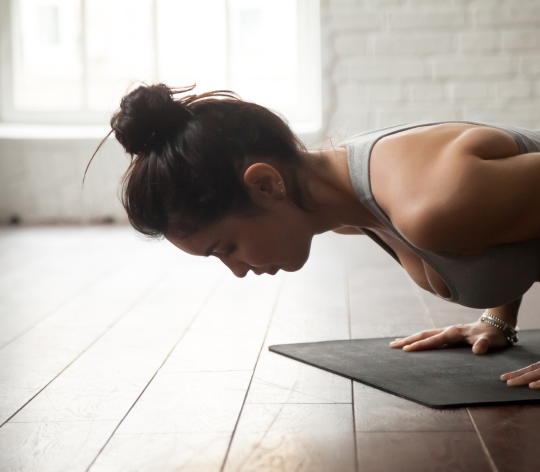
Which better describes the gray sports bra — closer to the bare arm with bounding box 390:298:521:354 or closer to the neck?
the neck

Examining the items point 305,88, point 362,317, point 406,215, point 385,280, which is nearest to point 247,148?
point 406,215

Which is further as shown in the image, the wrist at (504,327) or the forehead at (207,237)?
the wrist at (504,327)

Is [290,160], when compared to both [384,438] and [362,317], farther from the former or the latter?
[362,317]

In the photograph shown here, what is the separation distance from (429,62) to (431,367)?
2.88 meters

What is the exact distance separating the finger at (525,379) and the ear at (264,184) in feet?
1.60

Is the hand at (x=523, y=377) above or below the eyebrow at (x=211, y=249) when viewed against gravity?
below

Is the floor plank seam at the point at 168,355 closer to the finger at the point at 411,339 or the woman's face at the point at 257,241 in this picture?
the woman's face at the point at 257,241

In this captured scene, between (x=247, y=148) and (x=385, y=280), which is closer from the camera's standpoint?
(x=247, y=148)

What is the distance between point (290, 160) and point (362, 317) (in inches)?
28.9

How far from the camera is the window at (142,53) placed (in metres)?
4.28

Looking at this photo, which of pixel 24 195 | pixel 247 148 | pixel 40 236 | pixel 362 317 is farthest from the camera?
pixel 24 195

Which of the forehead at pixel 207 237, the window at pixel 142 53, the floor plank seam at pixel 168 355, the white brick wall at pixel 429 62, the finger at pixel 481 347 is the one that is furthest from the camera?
the window at pixel 142 53

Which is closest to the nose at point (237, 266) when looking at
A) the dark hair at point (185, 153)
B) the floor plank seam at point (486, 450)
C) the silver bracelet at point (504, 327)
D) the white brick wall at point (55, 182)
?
the dark hair at point (185, 153)

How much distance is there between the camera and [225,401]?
113 centimetres
